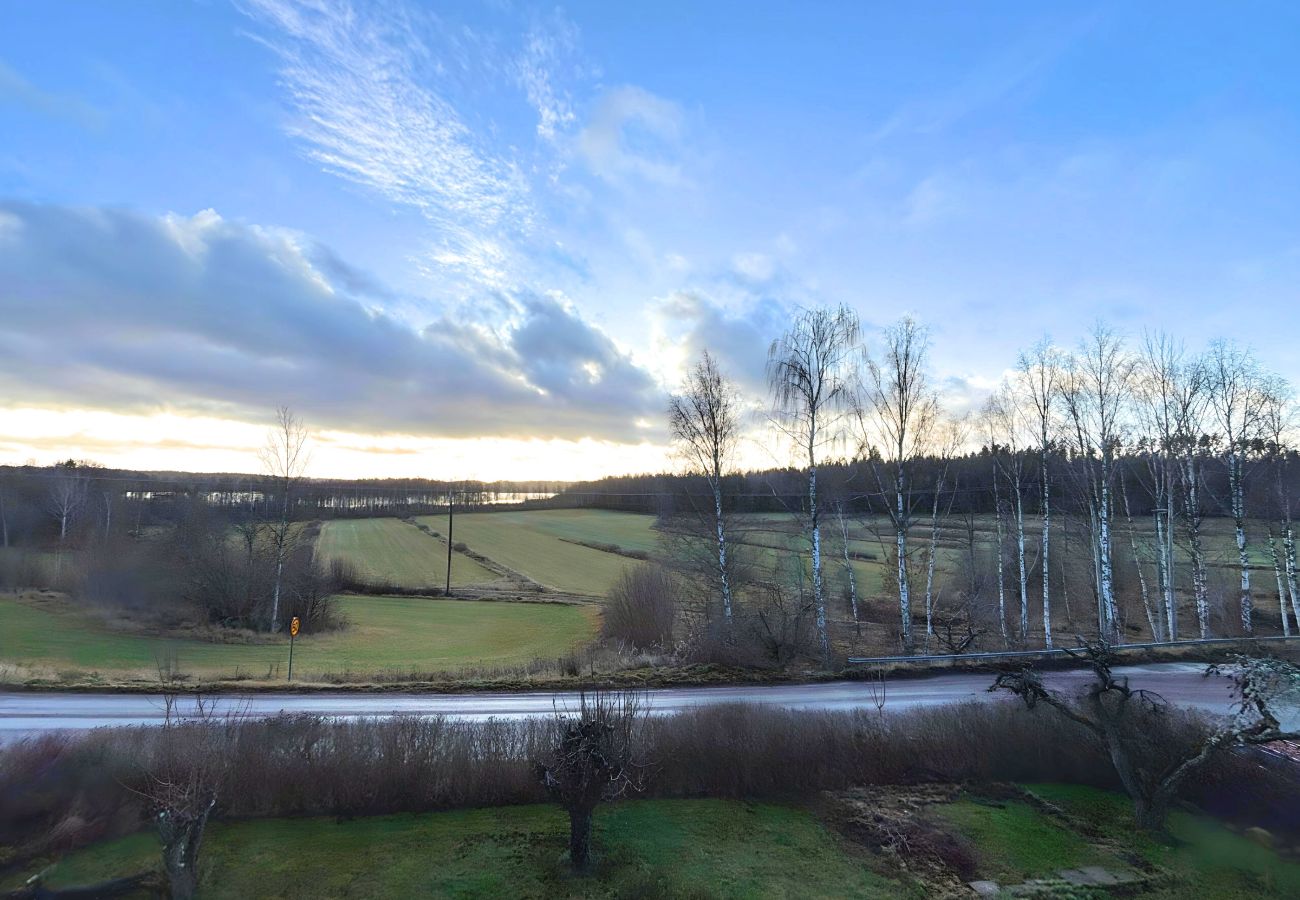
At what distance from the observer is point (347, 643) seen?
35.2m

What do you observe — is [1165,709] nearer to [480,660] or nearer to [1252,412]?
[1252,412]

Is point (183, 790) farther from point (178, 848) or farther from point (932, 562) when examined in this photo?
point (932, 562)

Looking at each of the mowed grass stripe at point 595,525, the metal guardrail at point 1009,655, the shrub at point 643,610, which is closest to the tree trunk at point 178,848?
the metal guardrail at point 1009,655

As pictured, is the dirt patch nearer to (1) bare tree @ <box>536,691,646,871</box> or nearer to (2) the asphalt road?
(2) the asphalt road

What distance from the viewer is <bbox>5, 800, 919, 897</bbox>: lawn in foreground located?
27.0ft

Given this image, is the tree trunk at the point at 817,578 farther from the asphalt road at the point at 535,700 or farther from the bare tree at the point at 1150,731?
the bare tree at the point at 1150,731

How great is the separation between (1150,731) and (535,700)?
14882mm

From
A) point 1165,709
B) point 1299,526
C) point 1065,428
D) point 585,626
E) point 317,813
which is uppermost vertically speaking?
point 1065,428

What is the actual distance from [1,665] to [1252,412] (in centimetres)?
4962

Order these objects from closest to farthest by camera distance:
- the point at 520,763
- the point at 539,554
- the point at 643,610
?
the point at 520,763 → the point at 643,610 → the point at 539,554

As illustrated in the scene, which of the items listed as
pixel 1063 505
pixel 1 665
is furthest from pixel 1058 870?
pixel 1 665

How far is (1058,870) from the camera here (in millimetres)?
9367

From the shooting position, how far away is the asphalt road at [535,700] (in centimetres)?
1616

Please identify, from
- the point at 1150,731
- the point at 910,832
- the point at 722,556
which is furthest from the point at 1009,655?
the point at 910,832
